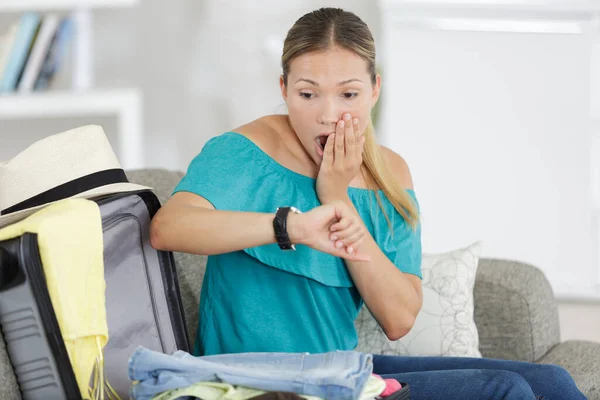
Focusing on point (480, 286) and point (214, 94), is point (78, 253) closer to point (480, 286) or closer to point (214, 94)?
point (480, 286)

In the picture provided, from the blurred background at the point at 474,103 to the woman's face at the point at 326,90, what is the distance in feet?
5.69

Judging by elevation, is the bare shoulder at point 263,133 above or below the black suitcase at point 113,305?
above

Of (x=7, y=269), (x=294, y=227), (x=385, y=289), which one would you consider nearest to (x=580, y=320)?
(x=385, y=289)

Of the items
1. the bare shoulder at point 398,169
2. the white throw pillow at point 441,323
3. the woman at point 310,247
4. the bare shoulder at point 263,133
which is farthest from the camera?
the white throw pillow at point 441,323

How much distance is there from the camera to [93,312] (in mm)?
1286

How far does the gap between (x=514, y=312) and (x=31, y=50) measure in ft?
7.44

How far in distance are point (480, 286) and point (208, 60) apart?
1918mm

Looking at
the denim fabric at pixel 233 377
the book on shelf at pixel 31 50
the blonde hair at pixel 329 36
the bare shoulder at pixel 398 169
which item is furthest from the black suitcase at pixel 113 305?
the book on shelf at pixel 31 50

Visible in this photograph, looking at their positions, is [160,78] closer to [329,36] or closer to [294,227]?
[329,36]

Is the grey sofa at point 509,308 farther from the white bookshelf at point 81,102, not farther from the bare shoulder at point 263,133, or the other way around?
the white bookshelf at point 81,102

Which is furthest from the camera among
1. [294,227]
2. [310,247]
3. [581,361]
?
[581,361]

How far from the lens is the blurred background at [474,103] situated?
10.8 feet

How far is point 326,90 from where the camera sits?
5.16 feet

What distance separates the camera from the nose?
1.57 m
